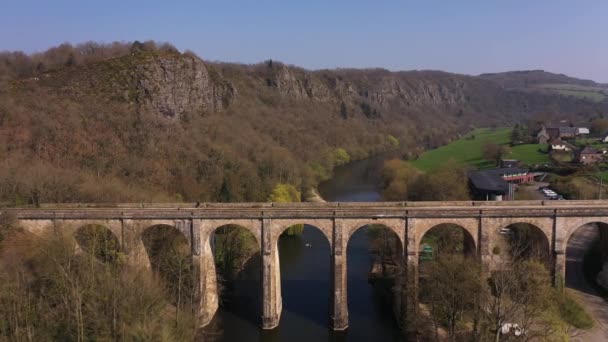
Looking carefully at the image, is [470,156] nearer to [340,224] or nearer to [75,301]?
[340,224]

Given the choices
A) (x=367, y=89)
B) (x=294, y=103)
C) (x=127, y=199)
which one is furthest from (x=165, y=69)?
(x=367, y=89)

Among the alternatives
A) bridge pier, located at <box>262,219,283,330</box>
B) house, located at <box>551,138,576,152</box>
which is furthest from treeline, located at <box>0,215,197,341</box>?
house, located at <box>551,138,576,152</box>

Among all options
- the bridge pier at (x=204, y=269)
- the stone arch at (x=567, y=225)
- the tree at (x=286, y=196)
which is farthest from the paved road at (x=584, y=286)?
the tree at (x=286, y=196)

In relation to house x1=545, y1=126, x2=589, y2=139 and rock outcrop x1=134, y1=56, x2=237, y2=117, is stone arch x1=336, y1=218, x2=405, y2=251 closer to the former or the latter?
rock outcrop x1=134, y1=56, x2=237, y2=117

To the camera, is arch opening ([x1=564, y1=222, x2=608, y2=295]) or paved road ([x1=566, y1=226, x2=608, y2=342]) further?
arch opening ([x1=564, y1=222, x2=608, y2=295])

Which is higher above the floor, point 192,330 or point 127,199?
point 127,199

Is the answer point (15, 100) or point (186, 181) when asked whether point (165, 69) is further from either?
point (186, 181)
